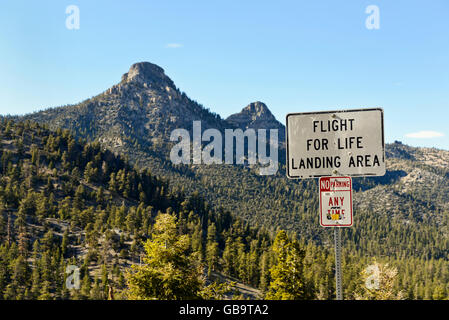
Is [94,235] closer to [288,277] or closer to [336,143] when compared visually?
[288,277]

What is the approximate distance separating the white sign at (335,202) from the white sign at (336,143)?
15 centimetres

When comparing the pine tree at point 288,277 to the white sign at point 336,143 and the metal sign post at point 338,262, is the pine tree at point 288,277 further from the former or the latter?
the white sign at point 336,143

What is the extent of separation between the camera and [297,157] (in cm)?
616

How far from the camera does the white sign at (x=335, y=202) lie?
5.89m

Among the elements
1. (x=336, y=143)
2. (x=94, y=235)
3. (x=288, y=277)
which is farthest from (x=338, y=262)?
(x=94, y=235)

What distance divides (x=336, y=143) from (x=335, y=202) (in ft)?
3.16

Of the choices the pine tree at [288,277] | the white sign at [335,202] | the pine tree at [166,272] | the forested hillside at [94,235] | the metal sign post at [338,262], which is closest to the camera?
the metal sign post at [338,262]

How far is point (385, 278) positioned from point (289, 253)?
17.7 meters

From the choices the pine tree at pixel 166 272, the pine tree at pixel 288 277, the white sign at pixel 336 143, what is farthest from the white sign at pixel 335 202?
the pine tree at pixel 288 277

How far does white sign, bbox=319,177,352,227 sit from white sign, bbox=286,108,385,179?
0.15m

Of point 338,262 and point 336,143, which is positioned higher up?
point 336,143

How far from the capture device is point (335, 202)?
19.6 ft
